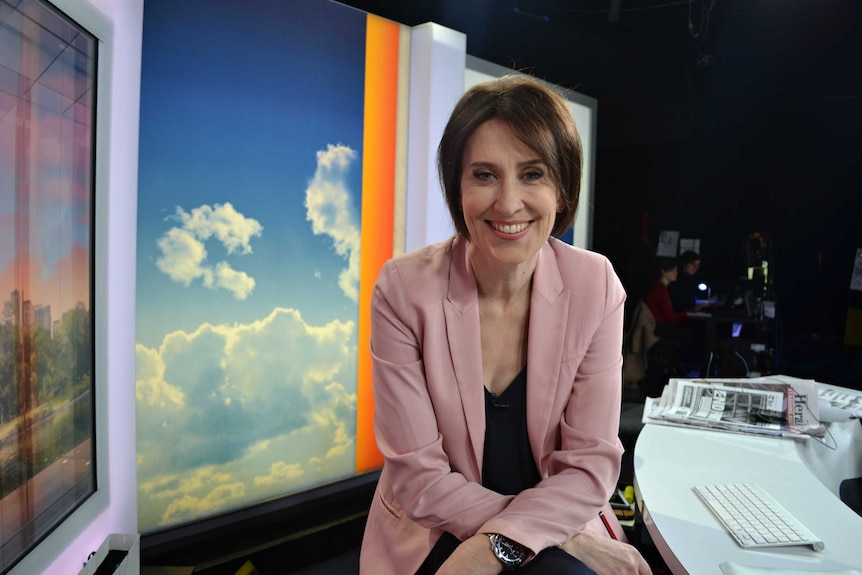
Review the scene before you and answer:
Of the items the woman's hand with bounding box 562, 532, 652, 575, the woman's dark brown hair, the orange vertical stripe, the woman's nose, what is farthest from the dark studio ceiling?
the woman's hand with bounding box 562, 532, 652, 575

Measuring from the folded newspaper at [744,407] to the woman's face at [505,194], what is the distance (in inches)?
38.0

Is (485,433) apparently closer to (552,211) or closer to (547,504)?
(547,504)

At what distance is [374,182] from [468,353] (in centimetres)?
161

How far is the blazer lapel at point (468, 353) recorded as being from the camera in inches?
55.6

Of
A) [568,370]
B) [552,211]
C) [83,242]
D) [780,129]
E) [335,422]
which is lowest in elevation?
[335,422]

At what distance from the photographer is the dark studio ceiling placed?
3.83m

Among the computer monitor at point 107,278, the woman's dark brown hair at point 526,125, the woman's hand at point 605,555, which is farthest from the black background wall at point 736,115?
the woman's hand at point 605,555

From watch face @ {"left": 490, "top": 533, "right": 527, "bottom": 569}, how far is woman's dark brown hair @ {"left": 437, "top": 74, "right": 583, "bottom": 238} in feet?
2.44

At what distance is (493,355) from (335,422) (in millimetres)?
1485

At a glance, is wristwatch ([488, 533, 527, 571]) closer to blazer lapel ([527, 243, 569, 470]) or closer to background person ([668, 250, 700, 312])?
blazer lapel ([527, 243, 569, 470])

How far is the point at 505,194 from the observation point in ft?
4.41

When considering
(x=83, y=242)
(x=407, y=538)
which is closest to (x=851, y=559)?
(x=407, y=538)

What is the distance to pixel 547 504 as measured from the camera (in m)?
1.30

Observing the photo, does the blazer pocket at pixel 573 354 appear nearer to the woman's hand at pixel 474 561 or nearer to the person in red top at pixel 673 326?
the woman's hand at pixel 474 561
